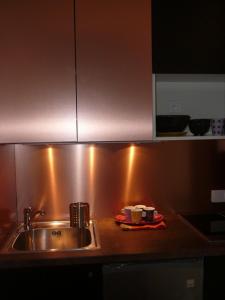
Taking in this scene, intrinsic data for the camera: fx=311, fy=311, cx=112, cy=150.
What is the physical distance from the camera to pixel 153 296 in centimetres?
145

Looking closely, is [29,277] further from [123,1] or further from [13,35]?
[123,1]

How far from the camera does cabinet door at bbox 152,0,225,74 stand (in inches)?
66.3

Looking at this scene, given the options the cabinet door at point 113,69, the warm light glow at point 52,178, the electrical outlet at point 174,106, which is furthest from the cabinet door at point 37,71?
the electrical outlet at point 174,106

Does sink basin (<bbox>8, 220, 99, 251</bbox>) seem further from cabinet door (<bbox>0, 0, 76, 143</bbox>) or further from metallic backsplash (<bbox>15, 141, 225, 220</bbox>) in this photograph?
cabinet door (<bbox>0, 0, 76, 143</bbox>)

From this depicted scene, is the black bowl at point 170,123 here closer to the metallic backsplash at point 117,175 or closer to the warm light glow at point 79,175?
the metallic backsplash at point 117,175

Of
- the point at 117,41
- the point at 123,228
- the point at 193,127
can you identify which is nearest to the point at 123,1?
the point at 117,41

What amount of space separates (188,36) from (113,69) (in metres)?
0.47

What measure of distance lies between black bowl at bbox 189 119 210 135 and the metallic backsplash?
0.69 ft

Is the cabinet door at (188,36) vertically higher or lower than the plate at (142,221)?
higher

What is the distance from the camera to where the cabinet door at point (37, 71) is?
154 cm

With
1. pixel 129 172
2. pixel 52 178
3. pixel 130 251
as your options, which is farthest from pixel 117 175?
pixel 130 251

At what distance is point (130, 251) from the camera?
56.4 inches

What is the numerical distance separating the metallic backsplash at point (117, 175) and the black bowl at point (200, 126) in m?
0.21

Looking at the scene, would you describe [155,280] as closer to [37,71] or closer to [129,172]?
[129,172]
